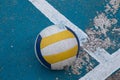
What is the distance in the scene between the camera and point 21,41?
4016 mm

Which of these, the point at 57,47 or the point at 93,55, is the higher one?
the point at 57,47

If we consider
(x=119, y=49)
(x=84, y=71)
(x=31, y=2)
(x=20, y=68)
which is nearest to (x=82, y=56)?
(x=84, y=71)

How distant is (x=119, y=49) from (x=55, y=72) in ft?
3.11

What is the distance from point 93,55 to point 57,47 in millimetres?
738

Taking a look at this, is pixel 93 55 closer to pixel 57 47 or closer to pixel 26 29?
pixel 57 47

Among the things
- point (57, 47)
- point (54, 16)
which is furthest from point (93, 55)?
point (54, 16)

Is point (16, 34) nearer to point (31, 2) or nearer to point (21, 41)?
point (21, 41)

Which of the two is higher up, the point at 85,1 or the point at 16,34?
the point at 85,1

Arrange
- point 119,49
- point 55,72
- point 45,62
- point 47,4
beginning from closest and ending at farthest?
point 45,62 → point 55,72 → point 119,49 → point 47,4

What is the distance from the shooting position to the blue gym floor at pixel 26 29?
3.74 meters

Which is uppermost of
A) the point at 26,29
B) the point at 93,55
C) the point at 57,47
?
the point at 57,47

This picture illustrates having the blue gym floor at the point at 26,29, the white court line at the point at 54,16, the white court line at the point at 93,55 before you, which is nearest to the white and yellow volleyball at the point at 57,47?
the blue gym floor at the point at 26,29

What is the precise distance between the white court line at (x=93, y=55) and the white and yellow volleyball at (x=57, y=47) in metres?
0.45

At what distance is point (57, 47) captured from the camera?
11.1ft
